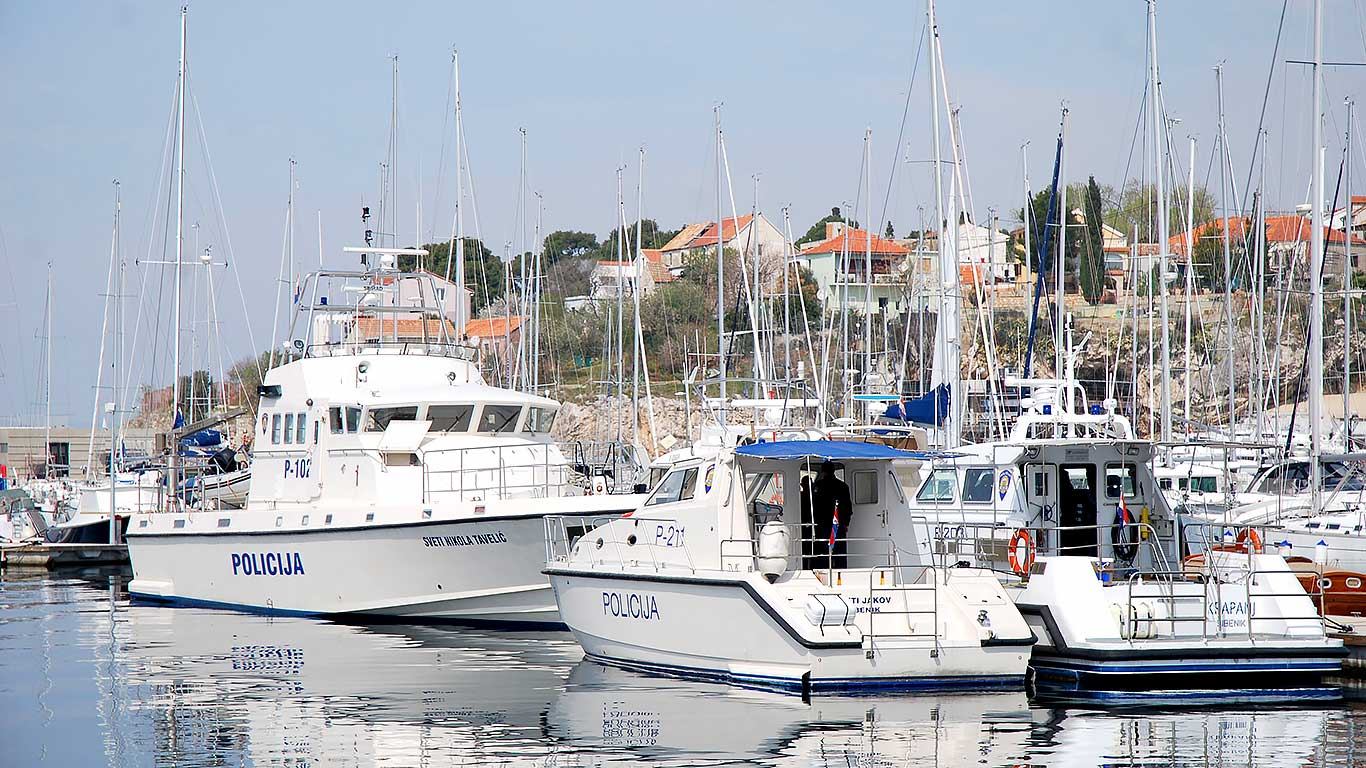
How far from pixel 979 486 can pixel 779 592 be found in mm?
9847

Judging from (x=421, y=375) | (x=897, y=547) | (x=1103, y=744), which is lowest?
(x=1103, y=744)

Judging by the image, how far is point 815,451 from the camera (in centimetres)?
1605

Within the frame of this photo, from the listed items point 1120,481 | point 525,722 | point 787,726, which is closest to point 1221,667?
point 1120,481

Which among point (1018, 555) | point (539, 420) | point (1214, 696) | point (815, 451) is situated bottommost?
point (1214, 696)

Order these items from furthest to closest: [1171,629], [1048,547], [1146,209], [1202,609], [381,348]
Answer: [1146,209] → [381,348] → [1048,547] → [1202,609] → [1171,629]

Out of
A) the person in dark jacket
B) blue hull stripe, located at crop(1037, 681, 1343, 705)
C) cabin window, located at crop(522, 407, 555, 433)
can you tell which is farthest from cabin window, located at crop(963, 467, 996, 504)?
blue hull stripe, located at crop(1037, 681, 1343, 705)

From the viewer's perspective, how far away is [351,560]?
2327 centimetres

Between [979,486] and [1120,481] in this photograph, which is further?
[979,486]

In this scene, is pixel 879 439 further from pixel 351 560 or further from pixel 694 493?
pixel 351 560

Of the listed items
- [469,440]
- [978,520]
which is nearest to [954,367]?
[978,520]

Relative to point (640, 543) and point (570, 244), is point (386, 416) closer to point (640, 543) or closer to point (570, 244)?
point (640, 543)

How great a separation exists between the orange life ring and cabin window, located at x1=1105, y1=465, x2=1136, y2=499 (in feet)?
4.21

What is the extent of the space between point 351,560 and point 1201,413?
33260mm

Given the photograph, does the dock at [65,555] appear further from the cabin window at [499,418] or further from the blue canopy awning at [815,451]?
the blue canopy awning at [815,451]
